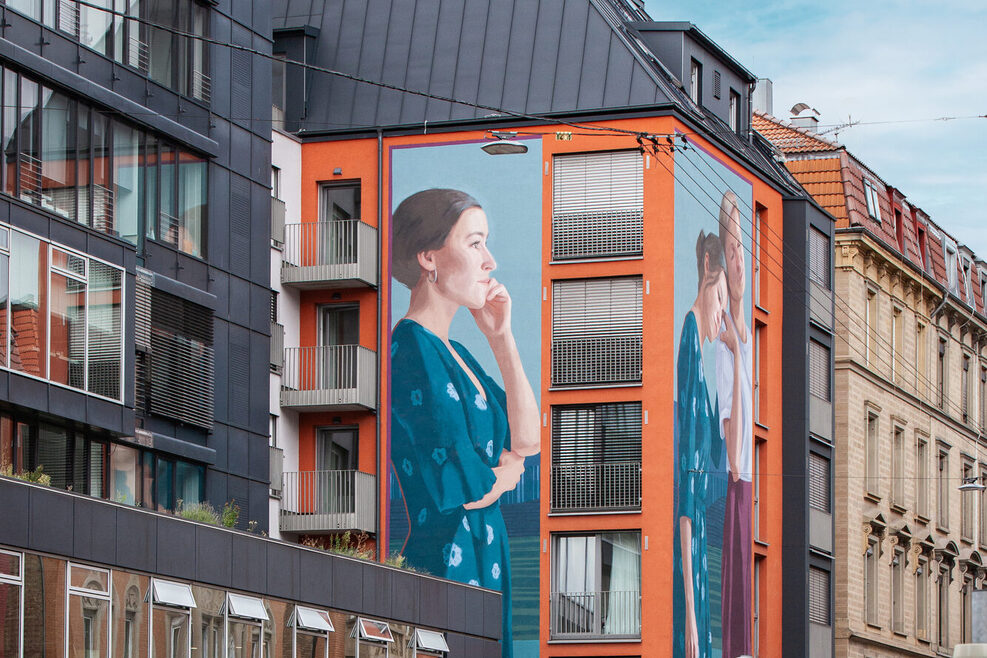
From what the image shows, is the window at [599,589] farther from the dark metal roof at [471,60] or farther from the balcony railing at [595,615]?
the dark metal roof at [471,60]

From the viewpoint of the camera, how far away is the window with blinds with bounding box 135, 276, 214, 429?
124 feet

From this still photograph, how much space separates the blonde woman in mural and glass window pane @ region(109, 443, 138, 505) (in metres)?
18.4

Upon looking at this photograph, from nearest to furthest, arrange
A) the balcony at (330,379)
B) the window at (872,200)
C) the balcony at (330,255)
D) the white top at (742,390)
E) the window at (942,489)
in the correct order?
the balcony at (330,379)
the balcony at (330,255)
the white top at (742,390)
the window at (872,200)
the window at (942,489)

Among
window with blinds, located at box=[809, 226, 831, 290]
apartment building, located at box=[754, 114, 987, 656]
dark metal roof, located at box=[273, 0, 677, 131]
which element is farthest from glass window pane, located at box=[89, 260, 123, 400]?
apartment building, located at box=[754, 114, 987, 656]

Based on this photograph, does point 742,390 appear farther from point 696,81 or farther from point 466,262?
point 696,81

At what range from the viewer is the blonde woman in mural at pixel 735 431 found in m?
51.7

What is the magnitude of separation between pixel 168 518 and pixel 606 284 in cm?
2069

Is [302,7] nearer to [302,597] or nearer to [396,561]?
[396,561]

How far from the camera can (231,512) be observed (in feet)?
120

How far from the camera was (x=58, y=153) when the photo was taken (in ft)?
117

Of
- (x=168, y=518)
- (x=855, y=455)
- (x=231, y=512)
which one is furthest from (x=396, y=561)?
(x=855, y=455)

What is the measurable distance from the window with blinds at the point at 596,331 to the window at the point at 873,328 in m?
14.5

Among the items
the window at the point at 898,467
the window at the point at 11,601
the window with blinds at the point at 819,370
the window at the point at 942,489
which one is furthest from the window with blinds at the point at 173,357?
the window at the point at 942,489

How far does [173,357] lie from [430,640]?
277 inches
